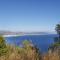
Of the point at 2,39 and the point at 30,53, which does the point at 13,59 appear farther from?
the point at 2,39

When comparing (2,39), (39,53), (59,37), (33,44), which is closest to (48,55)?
(39,53)

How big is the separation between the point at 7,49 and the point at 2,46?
0.52 meters

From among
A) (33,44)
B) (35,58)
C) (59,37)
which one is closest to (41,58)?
(35,58)

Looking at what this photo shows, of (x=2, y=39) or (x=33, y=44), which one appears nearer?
(x=33, y=44)

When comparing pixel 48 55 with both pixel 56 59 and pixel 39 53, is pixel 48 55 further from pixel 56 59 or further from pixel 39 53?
pixel 39 53

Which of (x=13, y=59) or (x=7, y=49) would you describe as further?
(x=7, y=49)

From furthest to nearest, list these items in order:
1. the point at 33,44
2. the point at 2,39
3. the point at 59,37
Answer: the point at 59,37, the point at 2,39, the point at 33,44

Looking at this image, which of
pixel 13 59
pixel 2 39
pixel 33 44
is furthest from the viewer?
pixel 2 39

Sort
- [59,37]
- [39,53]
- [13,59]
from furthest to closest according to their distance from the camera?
[59,37] < [39,53] < [13,59]

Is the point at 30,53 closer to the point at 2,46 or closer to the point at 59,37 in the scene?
the point at 2,46

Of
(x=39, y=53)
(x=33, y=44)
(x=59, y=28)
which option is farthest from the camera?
(x=59, y=28)

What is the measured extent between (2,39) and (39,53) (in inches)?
125

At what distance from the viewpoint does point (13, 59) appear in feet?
24.6

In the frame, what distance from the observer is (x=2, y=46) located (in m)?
10.8
